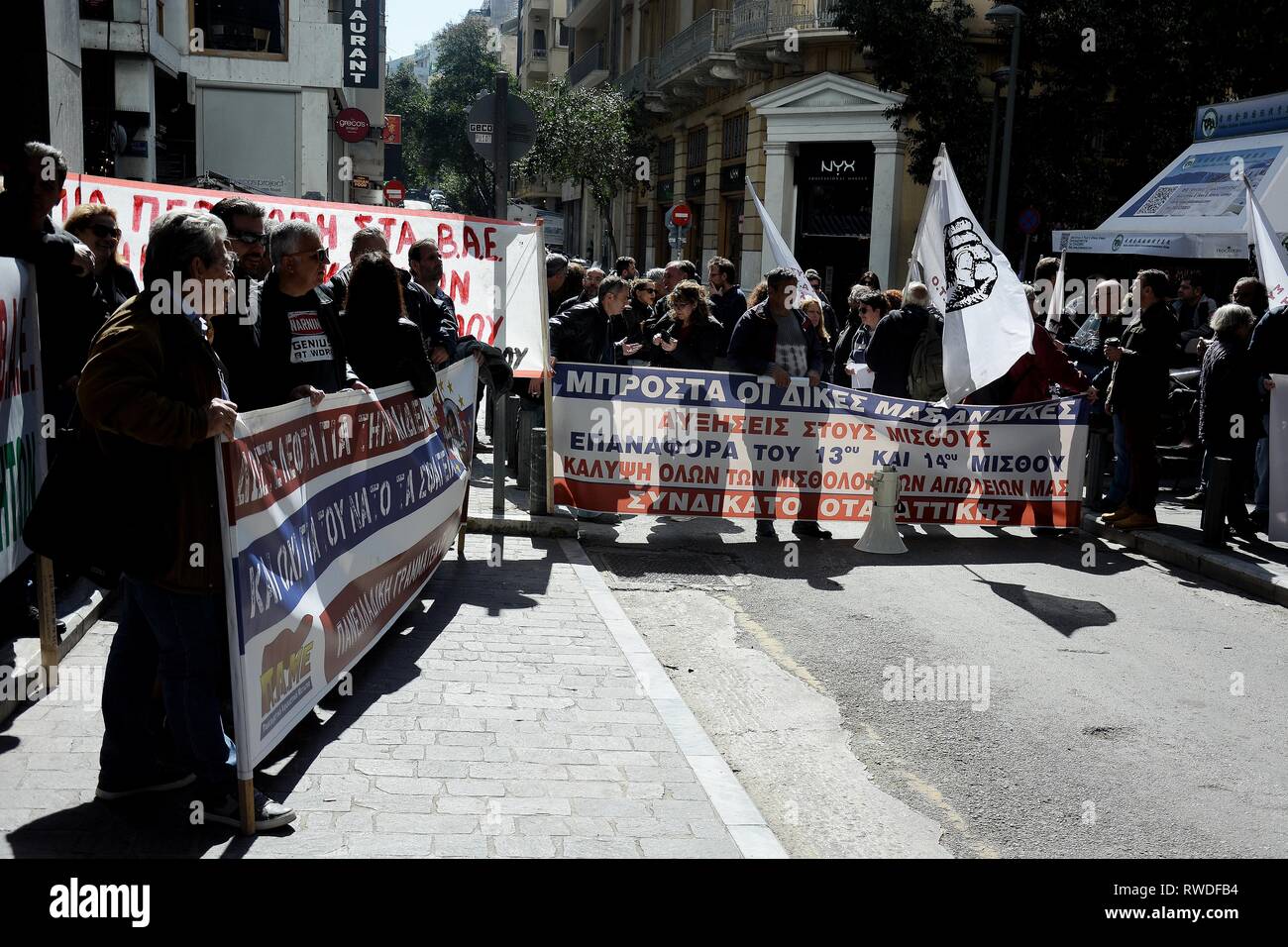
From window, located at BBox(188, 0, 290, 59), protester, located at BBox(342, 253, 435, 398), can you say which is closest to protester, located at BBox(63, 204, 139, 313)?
protester, located at BBox(342, 253, 435, 398)

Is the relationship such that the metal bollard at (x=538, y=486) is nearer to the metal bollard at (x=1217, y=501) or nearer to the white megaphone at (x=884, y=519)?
the white megaphone at (x=884, y=519)

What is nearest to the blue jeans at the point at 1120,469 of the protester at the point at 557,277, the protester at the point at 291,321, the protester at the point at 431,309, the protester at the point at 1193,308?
the protester at the point at 1193,308

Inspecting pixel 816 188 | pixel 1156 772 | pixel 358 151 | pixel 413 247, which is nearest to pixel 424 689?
pixel 1156 772

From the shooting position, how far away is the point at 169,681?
3.88 meters

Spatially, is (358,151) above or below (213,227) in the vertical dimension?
above

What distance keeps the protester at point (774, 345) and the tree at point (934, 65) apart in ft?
58.7

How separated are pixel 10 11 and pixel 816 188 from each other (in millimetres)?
23467

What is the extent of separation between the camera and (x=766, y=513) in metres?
9.49

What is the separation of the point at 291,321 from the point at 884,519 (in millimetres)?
5380

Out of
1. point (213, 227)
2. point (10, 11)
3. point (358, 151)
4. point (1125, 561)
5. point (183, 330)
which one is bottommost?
point (1125, 561)

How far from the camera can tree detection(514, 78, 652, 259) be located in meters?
38.7

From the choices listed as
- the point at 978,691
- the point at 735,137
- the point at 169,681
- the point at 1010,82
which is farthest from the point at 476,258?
the point at 735,137

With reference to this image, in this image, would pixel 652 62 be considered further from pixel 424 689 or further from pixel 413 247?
pixel 424 689

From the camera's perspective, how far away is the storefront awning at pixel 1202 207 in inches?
607
